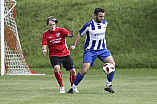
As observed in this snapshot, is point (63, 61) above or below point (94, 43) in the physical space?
below

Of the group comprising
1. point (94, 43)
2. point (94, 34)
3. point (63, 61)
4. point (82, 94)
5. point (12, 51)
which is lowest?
point (82, 94)

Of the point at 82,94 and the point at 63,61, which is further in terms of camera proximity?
the point at 63,61

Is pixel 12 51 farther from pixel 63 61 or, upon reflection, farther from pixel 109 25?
pixel 109 25

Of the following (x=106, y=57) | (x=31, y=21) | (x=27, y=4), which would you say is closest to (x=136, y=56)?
(x=31, y=21)

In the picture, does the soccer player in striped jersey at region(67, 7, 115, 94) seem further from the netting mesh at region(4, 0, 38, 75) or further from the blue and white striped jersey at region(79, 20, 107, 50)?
the netting mesh at region(4, 0, 38, 75)

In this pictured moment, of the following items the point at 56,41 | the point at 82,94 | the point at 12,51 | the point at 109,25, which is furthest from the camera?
the point at 109,25

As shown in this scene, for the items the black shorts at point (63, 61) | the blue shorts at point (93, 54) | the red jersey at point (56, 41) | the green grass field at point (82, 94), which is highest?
the red jersey at point (56, 41)

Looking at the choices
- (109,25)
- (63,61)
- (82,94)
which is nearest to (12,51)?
(63,61)

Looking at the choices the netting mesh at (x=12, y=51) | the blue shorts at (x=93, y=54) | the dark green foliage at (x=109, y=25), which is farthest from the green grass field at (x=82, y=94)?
the dark green foliage at (x=109, y=25)

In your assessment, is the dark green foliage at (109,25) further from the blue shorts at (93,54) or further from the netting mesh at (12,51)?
the blue shorts at (93,54)

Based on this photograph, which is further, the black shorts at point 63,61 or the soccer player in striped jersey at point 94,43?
the black shorts at point 63,61

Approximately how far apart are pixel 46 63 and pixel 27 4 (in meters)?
12.3

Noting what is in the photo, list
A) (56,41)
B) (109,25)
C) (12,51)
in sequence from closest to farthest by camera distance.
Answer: (56,41)
(12,51)
(109,25)

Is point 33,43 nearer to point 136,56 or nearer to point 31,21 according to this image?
point 31,21
